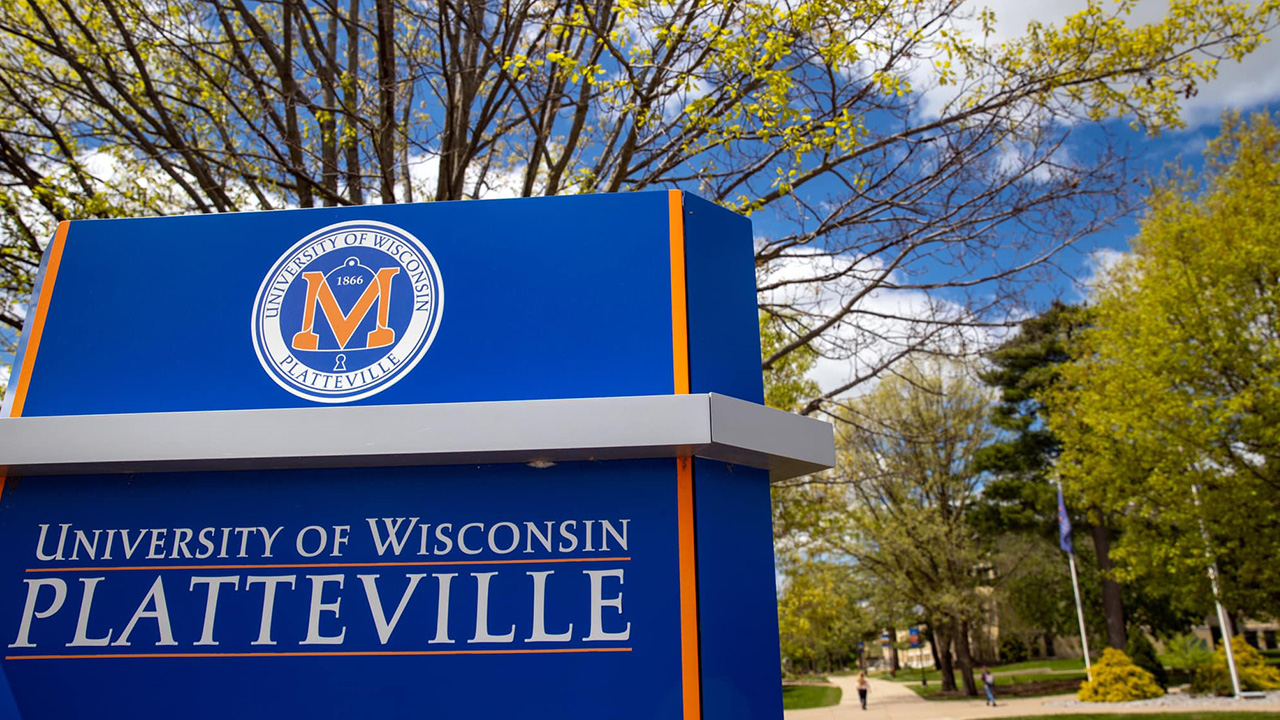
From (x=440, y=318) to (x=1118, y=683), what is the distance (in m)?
27.1

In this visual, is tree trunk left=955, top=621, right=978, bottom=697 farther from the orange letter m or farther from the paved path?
the orange letter m

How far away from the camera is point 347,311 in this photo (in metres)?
2.34

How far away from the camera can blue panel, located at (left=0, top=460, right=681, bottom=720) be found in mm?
2039

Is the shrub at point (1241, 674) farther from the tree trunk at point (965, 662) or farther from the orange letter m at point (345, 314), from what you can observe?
the orange letter m at point (345, 314)

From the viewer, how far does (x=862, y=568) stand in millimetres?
28875

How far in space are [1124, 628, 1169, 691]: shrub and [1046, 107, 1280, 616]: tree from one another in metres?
6.43

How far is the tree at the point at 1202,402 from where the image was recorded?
49.5ft

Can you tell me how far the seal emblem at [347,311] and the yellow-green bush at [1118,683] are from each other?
2697 cm

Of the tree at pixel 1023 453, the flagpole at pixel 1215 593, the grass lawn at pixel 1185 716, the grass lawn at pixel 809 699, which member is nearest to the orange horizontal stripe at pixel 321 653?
the flagpole at pixel 1215 593

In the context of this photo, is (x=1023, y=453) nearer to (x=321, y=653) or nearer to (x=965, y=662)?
(x=965, y=662)

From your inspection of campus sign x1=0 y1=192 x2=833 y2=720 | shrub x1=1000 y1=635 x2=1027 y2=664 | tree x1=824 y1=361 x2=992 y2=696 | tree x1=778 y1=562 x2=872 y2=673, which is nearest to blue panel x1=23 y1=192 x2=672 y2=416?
campus sign x1=0 y1=192 x2=833 y2=720

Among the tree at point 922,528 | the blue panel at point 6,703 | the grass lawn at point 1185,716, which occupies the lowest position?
the grass lawn at point 1185,716

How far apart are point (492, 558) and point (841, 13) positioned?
6.93 metres

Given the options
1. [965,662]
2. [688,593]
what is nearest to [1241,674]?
[965,662]
